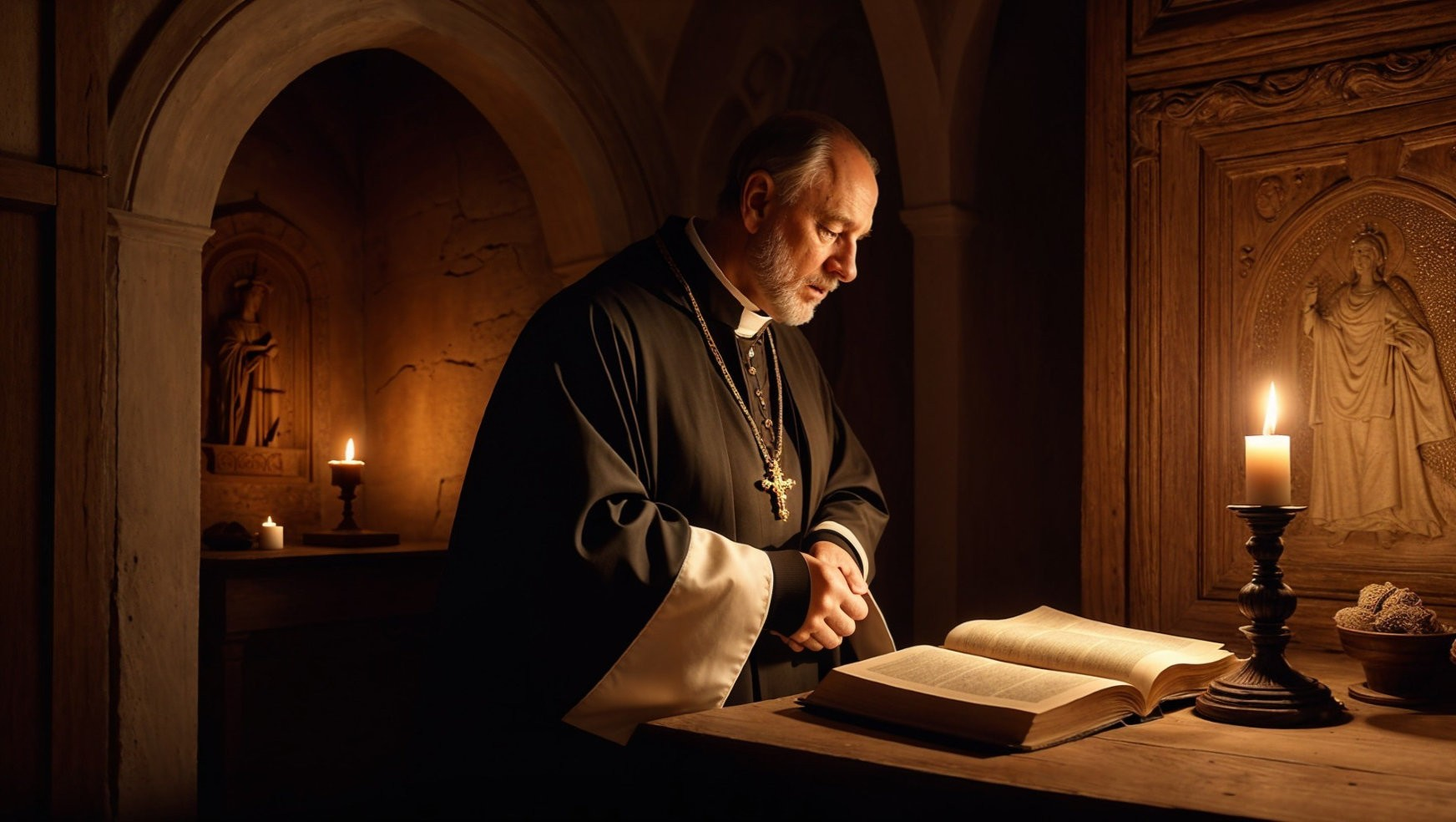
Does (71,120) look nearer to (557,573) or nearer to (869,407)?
(557,573)

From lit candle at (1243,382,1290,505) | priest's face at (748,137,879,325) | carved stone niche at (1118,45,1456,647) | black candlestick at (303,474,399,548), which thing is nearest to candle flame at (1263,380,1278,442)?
lit candle at (1243,382,1290,505)

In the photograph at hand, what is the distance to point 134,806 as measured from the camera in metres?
3.19

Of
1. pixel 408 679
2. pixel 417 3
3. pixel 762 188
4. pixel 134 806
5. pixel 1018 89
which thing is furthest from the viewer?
pixel 408 679

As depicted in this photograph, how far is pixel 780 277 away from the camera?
2684 mm

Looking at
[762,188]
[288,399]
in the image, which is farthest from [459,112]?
[762,188]

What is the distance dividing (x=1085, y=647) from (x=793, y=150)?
1271 millimetres

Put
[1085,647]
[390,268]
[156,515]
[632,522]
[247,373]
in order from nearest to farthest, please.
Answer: [1085,647] → [632,522] → [156,515] → [247,373] → [390,268]

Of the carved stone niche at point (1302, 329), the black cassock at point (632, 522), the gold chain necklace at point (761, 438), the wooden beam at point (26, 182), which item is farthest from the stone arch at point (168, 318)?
the carved stone niche at point (1302, 329)

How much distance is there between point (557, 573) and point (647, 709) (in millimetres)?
279

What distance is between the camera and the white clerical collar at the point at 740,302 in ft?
8.99

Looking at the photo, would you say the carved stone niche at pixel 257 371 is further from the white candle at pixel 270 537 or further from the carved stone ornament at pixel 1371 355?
the carved stone ornament at pixel 1371 355

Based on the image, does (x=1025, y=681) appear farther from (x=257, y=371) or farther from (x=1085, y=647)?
(x=257, y=371)

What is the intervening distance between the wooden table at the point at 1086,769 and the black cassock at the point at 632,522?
20 centimetres

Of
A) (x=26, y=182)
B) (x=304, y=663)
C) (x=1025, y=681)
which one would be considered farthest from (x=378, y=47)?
(x=1025, y=681)
